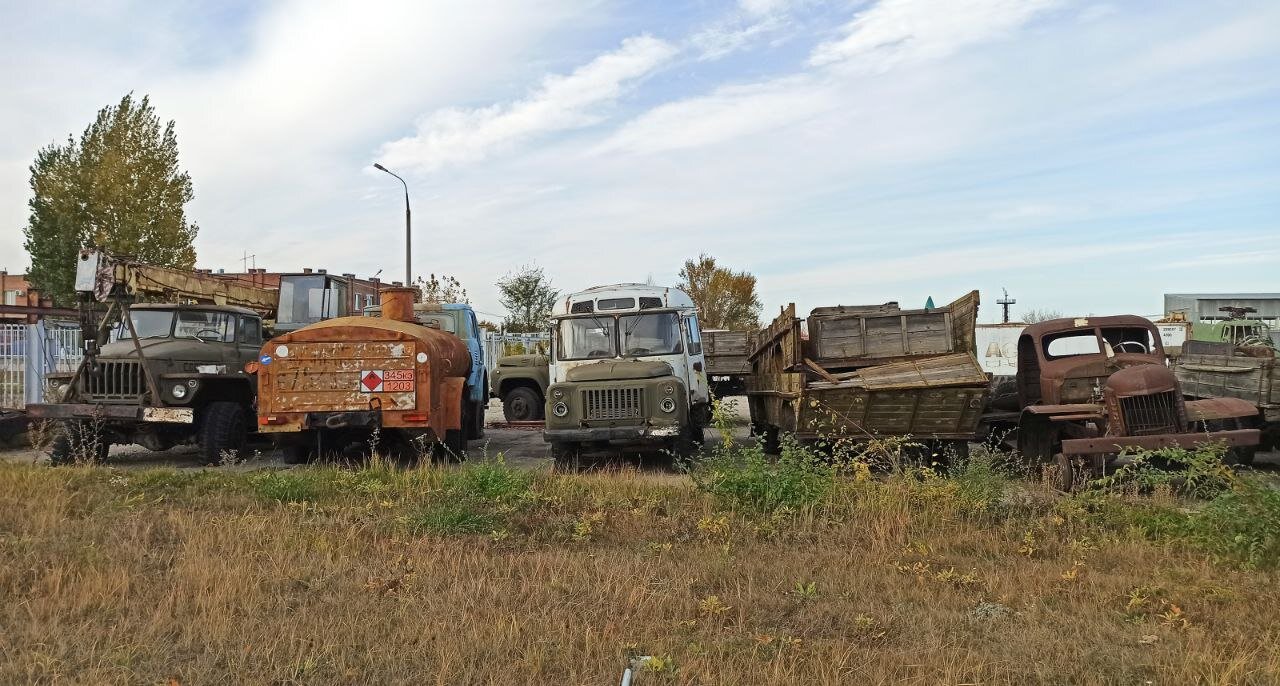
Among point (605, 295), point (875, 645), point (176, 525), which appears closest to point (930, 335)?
point (605, 295)

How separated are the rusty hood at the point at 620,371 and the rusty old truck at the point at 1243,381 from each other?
21.7ft

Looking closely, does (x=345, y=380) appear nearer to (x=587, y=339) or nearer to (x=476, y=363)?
(x=587, y=339)

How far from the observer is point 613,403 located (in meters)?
10.0

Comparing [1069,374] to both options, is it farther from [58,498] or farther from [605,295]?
[58,498]

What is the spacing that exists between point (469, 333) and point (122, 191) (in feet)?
63.2

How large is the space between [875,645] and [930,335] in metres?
7.64

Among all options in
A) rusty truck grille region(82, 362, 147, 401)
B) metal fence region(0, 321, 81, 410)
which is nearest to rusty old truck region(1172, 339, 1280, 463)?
rusty truck grille region(82, 362, 147, 401)

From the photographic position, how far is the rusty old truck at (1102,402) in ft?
28.6

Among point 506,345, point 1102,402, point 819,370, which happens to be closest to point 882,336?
point 819,370

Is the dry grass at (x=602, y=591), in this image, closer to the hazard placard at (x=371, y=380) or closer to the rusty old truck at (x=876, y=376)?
the rusty old truck at (x=876, y=376)

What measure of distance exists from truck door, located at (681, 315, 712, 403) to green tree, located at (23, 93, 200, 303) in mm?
22465

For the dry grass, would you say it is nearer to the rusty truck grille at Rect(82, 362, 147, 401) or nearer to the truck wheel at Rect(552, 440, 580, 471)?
the truck wheel at Rect(552, 440, 580, 471)

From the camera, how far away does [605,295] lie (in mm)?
11578

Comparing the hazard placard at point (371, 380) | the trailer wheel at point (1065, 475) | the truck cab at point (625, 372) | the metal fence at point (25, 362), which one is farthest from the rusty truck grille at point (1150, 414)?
the metal fence at point (25, 362)
